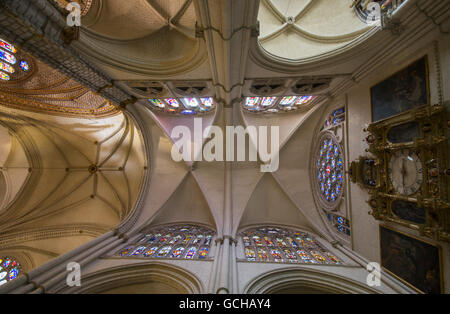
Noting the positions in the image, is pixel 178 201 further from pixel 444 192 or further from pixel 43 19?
pixel 444 192

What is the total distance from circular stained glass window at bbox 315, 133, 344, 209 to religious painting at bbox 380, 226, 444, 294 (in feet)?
6.59

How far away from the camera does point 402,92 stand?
3883 mm

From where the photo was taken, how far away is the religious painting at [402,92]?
3.51 meters

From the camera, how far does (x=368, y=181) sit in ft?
15.7

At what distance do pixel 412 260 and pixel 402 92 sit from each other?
382 cm

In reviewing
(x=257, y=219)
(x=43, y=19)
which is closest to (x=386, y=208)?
(x=257, y=219)

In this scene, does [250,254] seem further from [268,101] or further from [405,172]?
[268,101]

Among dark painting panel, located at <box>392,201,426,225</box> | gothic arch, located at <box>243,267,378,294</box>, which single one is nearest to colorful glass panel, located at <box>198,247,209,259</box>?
gothic arch, located at <box>243,267,378,294</box>

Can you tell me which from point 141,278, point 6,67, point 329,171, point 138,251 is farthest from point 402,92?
point 6,67

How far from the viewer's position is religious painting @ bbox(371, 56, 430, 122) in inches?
138

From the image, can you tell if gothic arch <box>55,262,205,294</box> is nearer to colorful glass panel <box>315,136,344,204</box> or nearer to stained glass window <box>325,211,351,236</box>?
stained glass window <box>325,211,351,236</box>

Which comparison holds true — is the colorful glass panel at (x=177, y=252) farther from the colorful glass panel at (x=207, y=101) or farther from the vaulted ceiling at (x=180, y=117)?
the colorful glass panel at (x=207, y=101)

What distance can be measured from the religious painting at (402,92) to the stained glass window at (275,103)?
121 inches
